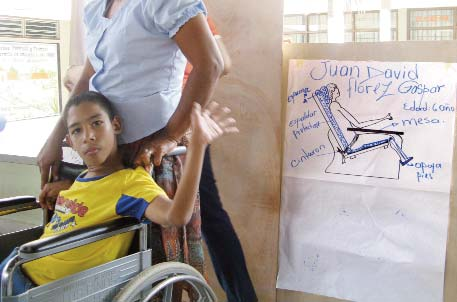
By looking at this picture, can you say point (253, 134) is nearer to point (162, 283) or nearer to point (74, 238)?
point (162, 283)

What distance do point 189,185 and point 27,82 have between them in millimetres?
1490

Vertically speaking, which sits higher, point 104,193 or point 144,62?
point 144,62

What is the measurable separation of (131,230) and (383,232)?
2.55 feet

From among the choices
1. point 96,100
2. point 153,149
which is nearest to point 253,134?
point 153,149

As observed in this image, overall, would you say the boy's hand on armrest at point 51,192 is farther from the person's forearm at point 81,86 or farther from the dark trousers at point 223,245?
the dark trousers at point 223,245

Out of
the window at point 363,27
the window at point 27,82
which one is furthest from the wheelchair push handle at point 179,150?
the window at point 363,27

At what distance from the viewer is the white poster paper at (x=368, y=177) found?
1.62 meters

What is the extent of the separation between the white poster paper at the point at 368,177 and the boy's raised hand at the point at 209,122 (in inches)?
8.2

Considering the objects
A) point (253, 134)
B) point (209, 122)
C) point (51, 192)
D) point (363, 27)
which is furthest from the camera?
point (363, 27)

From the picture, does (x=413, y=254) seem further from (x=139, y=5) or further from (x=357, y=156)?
(x=139, y=5)

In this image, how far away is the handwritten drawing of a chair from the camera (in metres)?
1.65

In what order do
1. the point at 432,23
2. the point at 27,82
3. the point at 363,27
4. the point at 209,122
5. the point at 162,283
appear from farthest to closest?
the point at 432,23 → the point at 363,27 → the point at 27,82 → the point at 209,122 → the point at 162,283

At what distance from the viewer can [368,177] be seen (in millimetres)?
1692

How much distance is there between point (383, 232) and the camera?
1705 mm
